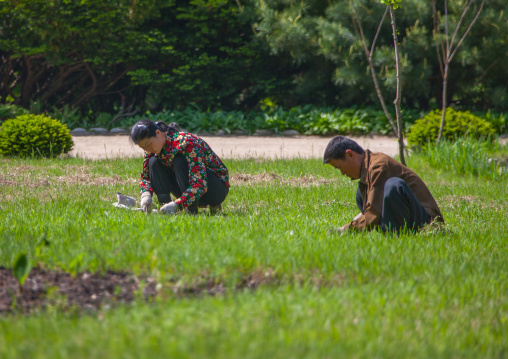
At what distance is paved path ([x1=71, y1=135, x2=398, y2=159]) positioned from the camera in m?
12.3

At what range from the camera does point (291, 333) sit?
2674mm

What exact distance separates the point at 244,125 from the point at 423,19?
541 cm

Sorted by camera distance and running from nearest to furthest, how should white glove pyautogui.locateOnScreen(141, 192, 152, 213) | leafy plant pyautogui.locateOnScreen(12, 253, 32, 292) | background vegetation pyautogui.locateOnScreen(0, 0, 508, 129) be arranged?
1. leafy plant pyautogui.locateOnScreen(12, 253, 32, 292)
2. white glove pyautogui.locateOnScreen(141, 192, 152, 213)
3. background vegetation pyautogui.locateOnScreen(0, 0, 508, 129)

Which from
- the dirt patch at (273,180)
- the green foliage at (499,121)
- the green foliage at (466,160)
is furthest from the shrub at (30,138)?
the green foliage at (499,121)

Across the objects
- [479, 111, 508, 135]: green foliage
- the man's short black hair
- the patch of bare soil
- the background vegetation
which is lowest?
the patch of bare soil

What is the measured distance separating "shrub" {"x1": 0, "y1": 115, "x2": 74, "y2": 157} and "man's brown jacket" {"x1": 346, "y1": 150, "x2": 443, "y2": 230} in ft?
22.8

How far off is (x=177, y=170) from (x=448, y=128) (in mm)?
6879

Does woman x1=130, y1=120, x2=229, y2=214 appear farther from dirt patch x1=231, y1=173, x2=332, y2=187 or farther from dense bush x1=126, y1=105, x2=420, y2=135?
dense bush x1=126, y1=105, x2=420, y2=135

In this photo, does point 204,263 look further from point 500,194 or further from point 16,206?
point 500,194

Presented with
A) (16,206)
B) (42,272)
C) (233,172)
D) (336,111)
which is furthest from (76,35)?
(42,272)

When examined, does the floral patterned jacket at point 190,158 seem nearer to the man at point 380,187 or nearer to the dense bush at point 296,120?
the man at point 380,187

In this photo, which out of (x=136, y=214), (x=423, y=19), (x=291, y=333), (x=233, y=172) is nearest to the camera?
(x=291, y=333)

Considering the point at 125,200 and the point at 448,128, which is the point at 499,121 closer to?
the point at 448,128

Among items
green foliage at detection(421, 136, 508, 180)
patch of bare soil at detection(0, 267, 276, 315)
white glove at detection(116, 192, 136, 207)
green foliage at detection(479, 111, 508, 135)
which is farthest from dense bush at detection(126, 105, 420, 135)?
patch of bare soil at detection(0, 267, 276, 315)
